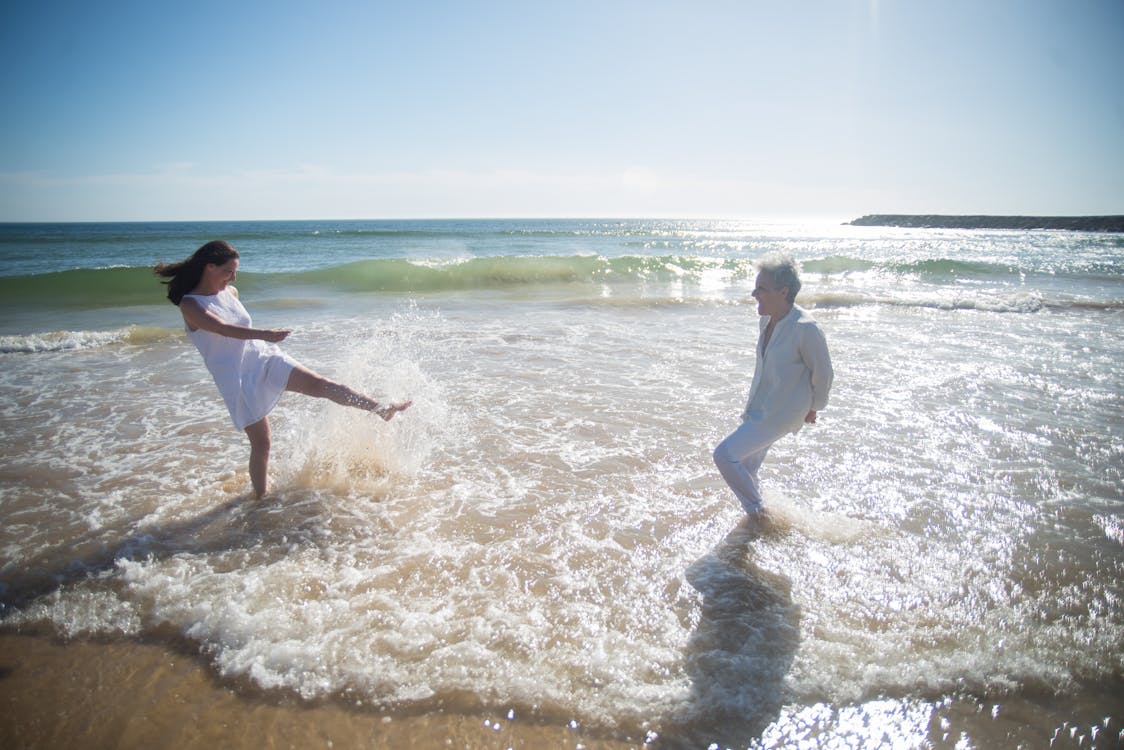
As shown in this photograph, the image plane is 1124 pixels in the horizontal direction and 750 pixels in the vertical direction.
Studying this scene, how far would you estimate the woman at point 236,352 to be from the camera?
4156 mm

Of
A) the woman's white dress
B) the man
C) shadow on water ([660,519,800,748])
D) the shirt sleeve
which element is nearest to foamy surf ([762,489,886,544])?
the man

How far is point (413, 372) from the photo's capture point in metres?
7.11

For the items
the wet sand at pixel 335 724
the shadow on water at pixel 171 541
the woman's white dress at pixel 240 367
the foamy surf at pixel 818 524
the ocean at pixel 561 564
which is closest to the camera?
the wet sand at pixel 335 724

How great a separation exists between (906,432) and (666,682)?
15.6 ft

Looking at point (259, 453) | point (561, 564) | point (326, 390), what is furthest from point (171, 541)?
point (561, 564)

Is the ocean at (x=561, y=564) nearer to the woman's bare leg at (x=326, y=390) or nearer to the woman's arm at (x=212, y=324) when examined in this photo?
the woman's bare leg at (x=326, y=390)

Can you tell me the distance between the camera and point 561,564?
375cm

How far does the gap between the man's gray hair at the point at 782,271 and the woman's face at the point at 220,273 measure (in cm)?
380

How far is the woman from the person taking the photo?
4.16 meters

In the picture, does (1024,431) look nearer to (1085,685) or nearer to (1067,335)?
(1085,685)

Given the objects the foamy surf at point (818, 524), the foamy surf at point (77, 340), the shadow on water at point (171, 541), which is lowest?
the shadow on water at point (171, 541)

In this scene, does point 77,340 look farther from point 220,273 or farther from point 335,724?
point 335,724

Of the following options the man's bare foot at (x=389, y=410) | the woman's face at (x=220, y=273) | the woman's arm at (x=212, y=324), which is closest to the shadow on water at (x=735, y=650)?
the man's bare foot at (x=389, y=410)

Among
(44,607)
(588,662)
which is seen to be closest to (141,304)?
(44,607)
